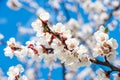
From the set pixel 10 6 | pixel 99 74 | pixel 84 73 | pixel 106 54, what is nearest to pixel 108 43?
pixel 106 54

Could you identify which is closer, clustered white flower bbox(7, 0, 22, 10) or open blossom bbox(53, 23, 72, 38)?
open blossom bbox(53, 23, 72, 38)

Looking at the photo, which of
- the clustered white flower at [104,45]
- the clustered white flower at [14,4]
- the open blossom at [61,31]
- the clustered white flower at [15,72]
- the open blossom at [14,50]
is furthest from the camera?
the clustered white flower at [14,4]

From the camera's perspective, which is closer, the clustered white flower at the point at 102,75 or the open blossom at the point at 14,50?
the clustered white flower at the point at 102,75

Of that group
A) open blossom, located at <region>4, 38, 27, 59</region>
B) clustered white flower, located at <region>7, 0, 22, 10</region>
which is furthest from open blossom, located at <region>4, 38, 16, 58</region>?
clustered white flower, located at <region>7, 0, 22, 10</region>

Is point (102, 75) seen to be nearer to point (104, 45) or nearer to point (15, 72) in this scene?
point (104, 45)

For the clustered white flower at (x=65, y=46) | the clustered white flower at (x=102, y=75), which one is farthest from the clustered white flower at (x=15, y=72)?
the clustered white flower at (x=102, y=75)

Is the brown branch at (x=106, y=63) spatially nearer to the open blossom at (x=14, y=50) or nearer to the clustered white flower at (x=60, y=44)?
the clustered white flower at (x=60, y=44)

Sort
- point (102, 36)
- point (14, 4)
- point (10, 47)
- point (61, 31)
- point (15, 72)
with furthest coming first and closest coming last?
point (14, 4) < point (10, 47) < point (15, 72) < point (61, 31) < point (102, 36)

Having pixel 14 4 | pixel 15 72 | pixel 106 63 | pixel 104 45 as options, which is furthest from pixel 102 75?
pixel 14 4

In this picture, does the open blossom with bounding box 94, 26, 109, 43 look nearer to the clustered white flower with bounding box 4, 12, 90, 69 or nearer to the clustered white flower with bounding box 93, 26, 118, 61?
the clustered white flower with bounding box 93, 26, 118, 61
